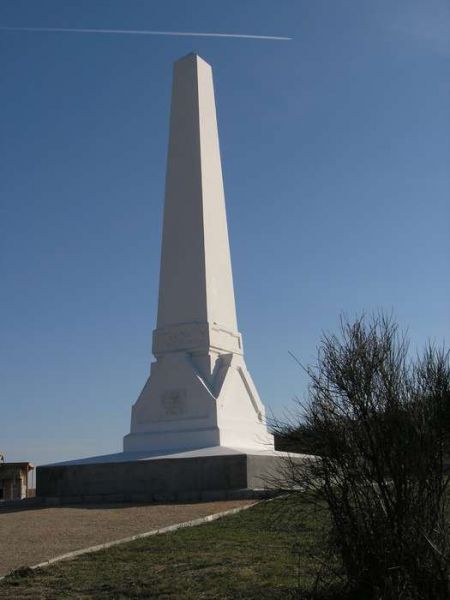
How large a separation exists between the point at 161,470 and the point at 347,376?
526 inches

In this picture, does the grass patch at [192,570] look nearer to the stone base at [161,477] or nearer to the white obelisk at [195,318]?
the stone base at [161,477]

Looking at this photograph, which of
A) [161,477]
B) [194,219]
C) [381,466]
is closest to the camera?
[381,466]

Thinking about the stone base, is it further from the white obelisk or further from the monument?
the white obelisk

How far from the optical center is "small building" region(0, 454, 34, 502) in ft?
128

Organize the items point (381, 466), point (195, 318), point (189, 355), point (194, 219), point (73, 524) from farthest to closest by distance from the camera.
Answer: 1. point (194, 219)
2. point (195, 318)
3. point (189, 355)
4. point (73, 524)
5. point (381, 466)

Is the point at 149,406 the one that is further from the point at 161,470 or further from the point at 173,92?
the point at 173,92

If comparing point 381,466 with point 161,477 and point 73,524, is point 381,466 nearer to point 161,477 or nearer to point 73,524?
point 73,524

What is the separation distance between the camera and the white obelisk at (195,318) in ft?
75.3

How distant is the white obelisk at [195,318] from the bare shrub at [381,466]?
49.3ft

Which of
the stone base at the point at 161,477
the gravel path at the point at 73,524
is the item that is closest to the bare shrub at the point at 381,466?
the gravel path at the point at 73,524

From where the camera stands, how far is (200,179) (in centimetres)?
2489

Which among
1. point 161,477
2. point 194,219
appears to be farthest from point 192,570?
point 194,219

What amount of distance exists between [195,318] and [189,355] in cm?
118

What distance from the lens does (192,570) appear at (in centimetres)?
870
